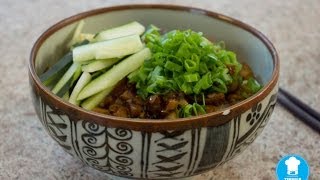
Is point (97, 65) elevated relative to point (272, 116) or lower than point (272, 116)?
elevated

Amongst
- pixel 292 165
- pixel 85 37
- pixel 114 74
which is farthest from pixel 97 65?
pixel 292 165

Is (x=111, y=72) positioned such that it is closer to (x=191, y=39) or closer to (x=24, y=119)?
(x=191, y=39)

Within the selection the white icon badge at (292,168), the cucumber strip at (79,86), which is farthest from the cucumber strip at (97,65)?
the white icon badge at (292,168)

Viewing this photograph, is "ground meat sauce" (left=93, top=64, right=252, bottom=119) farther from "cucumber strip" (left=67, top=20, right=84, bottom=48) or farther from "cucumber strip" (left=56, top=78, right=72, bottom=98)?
"cucumber strip" (left=67, top=20, right=84, bottom=48)

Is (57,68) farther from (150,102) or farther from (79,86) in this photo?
(150,102)

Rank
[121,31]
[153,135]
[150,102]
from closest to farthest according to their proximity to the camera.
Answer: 1. [153,135]
2. [150,102]
3. [121,31]

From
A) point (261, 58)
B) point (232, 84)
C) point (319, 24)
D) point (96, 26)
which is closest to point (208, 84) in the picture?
point (232, 84)
